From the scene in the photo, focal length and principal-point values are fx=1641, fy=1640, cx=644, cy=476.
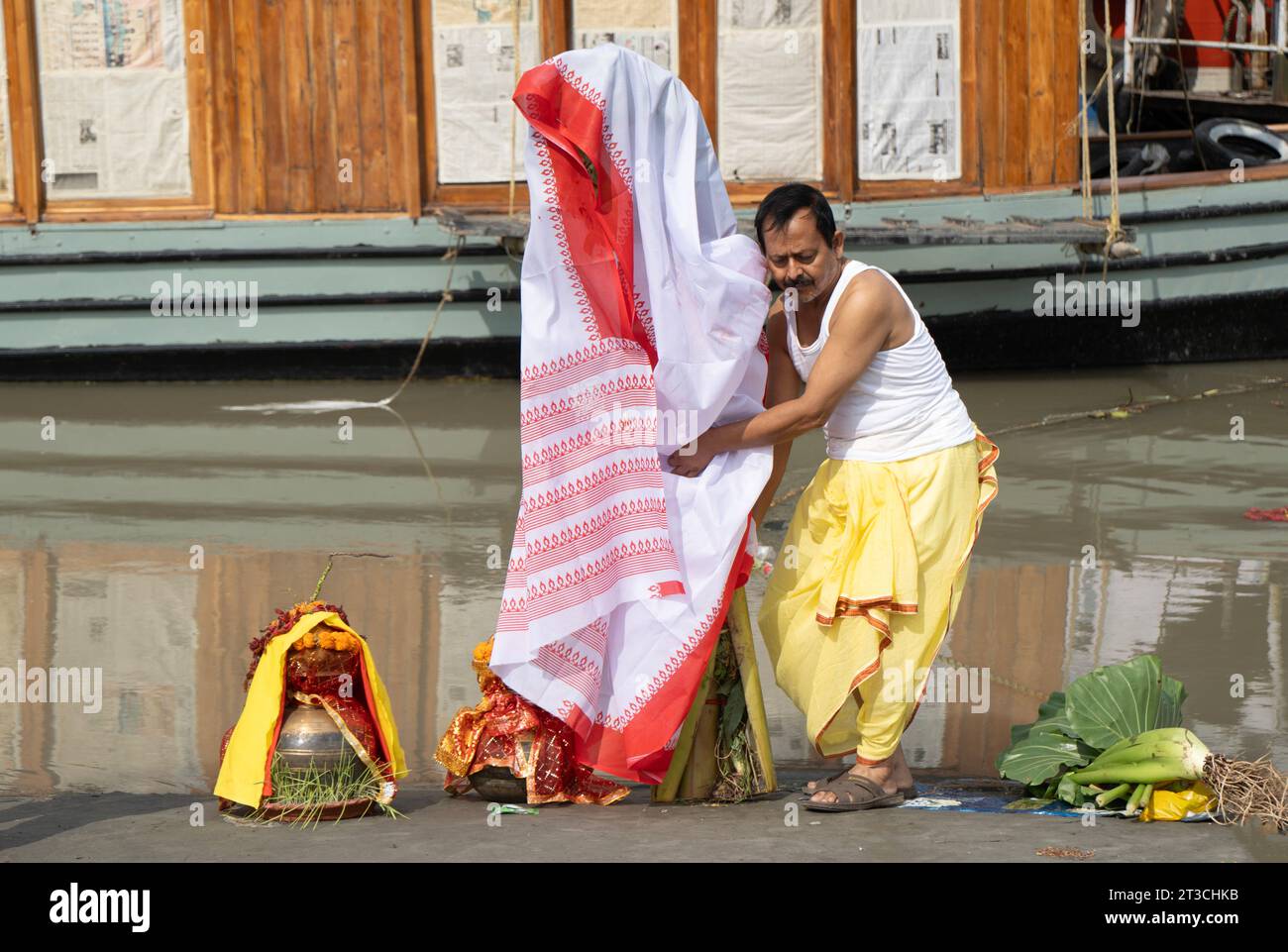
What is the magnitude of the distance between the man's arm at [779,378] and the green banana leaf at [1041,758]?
854mm

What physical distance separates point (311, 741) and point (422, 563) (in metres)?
2.85

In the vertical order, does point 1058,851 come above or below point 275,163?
below

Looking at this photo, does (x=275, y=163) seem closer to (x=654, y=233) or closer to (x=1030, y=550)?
(x=1030, y=550)

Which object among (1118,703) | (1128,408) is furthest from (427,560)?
(1128,408)

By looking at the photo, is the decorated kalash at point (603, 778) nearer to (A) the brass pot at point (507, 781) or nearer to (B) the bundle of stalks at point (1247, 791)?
(A) the brass pot at point (507, 781)

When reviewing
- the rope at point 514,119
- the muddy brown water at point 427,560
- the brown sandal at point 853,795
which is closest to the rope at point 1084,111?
the muddy brown water at point 427,560

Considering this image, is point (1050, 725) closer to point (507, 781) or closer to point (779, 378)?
point (779, 378)

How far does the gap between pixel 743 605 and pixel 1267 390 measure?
729 centimetres

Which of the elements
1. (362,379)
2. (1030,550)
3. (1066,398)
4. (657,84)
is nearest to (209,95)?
(362,379)

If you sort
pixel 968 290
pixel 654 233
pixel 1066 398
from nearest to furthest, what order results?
pixel 654 233
pixel 1066 398
pixel 968 290

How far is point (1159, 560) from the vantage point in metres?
6.48

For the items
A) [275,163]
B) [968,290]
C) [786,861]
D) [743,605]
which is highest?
[275,163]

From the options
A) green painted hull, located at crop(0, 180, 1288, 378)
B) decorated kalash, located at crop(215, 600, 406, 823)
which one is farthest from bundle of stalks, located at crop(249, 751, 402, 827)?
green painted hull, located at crop(0, 180, 1288, 378)

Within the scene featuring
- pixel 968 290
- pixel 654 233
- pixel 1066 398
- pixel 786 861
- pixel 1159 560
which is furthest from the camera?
pixel 968 290
